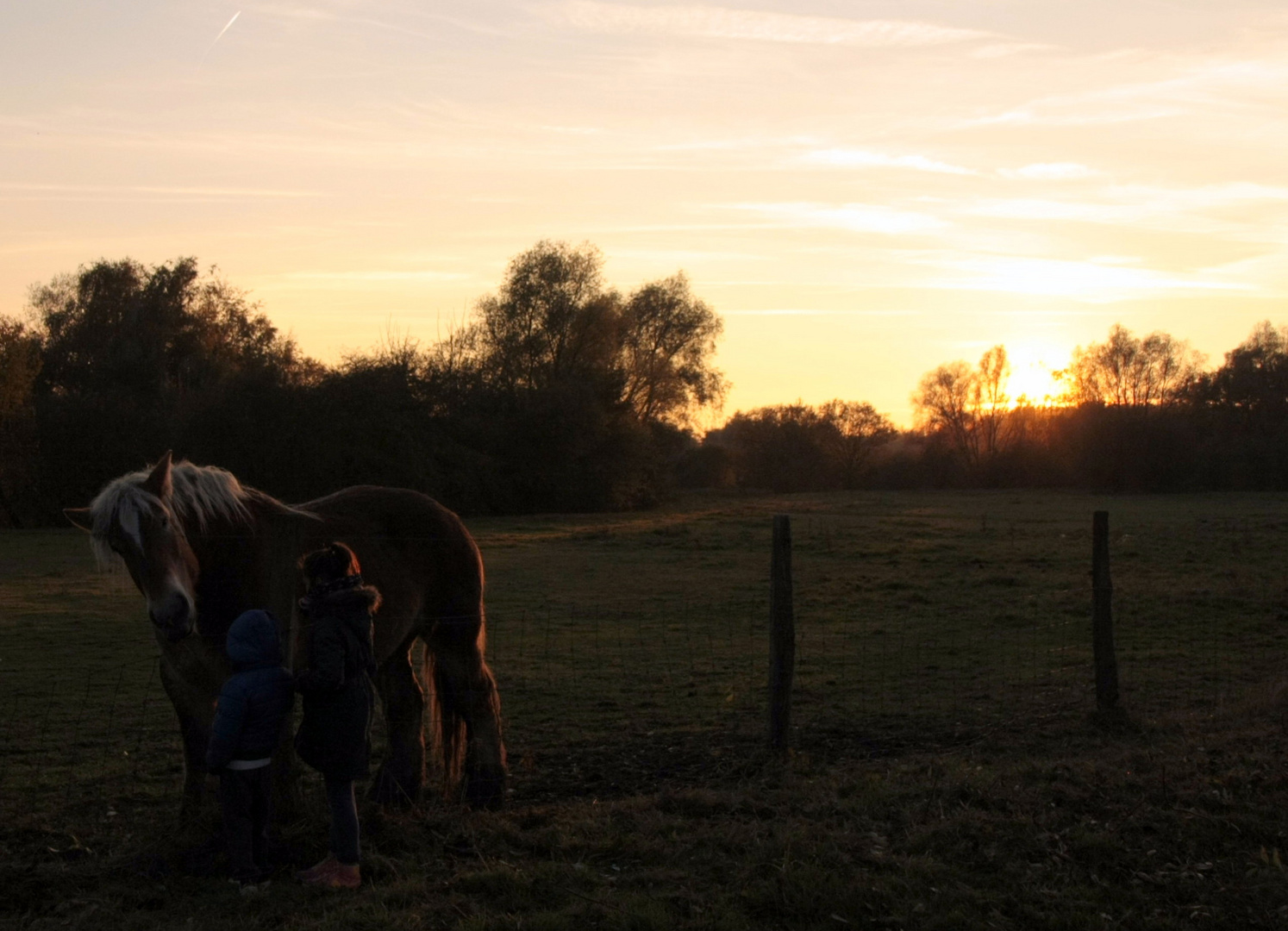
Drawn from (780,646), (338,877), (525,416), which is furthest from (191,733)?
(525,416)

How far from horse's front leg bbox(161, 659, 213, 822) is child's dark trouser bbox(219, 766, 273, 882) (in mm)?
611

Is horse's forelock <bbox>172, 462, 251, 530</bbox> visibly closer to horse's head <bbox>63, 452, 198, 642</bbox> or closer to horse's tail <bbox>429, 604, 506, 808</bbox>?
horse's head <bbox>63, 452, 198, 642</bbox>

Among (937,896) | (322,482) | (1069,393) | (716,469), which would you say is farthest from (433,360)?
(1069,393)

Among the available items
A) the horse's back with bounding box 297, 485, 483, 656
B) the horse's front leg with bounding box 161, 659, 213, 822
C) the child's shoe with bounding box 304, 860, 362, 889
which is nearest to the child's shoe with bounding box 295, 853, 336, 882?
the child's shoe with bounding box 304, 860, 362, 889

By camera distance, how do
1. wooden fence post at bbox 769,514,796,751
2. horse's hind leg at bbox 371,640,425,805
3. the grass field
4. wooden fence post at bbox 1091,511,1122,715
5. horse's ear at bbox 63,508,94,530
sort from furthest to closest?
wooden fence post at bbox 1091,511,1122,715
wooden fence post at bbox 769,514,796,751
horse's hind leg at bbox 371,640,425,805
horse's ear at bbox 63,508,94,530
the grass field

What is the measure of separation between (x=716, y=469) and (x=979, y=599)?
47.0m

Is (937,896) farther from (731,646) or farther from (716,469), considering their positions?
(716,469)

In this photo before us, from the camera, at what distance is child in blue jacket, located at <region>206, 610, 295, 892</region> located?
4.46 meters

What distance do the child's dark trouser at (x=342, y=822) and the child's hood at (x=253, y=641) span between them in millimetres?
599

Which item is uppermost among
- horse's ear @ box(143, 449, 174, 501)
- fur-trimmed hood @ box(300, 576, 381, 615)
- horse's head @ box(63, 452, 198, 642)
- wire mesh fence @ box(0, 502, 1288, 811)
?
horse's ear @ box(143, 449, 174, 501)

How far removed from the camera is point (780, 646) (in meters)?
6.75

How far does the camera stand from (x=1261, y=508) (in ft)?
121

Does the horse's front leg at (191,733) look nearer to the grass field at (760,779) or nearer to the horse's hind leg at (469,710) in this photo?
the grass field at (760,779)

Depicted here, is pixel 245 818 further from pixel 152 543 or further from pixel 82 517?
pixel 82 517
